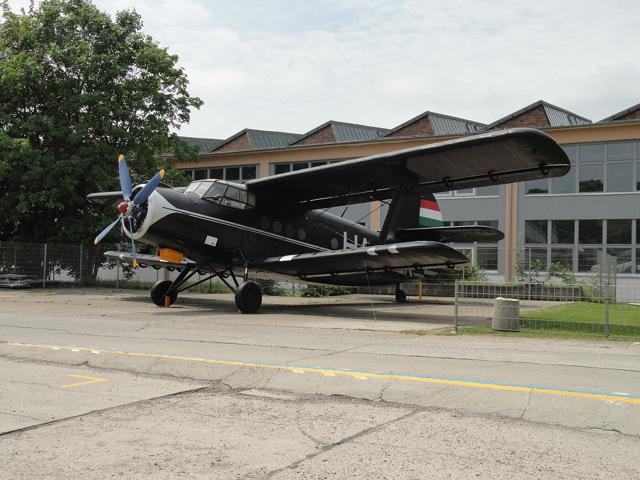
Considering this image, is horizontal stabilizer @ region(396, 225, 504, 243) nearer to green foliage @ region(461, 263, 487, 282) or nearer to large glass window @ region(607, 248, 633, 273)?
green foliage @ region(461, 263, 487, 282)

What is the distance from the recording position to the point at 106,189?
29.9 m

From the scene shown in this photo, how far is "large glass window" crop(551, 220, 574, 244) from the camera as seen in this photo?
3169 centimetres

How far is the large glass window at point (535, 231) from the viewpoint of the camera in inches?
1276

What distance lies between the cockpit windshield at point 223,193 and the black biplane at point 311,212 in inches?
1.2

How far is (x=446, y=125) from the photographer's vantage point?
38.2 meters

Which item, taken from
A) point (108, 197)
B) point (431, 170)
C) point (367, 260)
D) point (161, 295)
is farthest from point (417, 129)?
point (161, 295)

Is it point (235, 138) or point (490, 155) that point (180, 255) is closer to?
point (490, 155)

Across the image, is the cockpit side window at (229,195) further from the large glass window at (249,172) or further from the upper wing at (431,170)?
the large glass window at (249,172)

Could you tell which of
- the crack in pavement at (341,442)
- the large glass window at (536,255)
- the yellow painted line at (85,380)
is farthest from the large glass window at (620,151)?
the yellow painted line at (85,380)

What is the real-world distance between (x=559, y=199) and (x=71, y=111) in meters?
25.1

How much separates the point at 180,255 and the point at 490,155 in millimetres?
9178

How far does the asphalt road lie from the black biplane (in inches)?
223

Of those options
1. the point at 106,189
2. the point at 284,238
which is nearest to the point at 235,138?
the point at 106,189

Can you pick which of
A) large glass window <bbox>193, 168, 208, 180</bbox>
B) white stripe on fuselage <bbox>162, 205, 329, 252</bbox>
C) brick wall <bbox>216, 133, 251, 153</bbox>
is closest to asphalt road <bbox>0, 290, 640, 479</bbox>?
white stripe on fuselage <bbox>162, 205, 329, 252</bbox>
